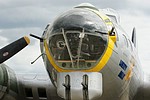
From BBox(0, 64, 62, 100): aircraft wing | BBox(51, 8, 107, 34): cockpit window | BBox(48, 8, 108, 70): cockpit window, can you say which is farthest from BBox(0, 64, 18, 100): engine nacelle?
BBox(51, 8, 107, 34): cockpit window

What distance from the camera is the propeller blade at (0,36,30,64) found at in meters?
13.2

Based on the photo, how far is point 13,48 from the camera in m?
13.3

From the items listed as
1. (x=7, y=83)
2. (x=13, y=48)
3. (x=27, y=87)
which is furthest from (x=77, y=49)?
(x=27, y=87)

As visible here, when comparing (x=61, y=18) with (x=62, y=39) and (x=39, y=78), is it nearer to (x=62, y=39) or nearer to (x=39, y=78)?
(x=62, y=39)

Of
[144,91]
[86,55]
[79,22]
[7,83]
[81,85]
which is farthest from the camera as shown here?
[7,83]

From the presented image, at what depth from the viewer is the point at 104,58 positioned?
33.0 feet

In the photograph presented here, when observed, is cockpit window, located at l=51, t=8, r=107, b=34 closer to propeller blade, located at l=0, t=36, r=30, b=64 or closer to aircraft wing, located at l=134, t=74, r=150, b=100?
propeller blade, located at l=0, t=36, r=30, b=64

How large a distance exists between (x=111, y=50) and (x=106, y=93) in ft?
4.20

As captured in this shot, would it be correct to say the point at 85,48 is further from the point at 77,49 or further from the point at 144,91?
the point at 144,91

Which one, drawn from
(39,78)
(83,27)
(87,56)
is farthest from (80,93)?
(39,78)

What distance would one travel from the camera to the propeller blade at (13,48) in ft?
43.2

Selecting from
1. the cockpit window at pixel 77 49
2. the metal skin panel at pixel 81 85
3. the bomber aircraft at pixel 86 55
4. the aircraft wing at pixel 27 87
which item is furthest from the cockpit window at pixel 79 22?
the aircraft wing at pixel 27 87

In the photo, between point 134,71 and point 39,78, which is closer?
point 134,71

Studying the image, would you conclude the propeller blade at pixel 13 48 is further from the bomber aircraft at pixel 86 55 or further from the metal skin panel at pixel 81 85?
the metal skin panel at pixel 81 85
